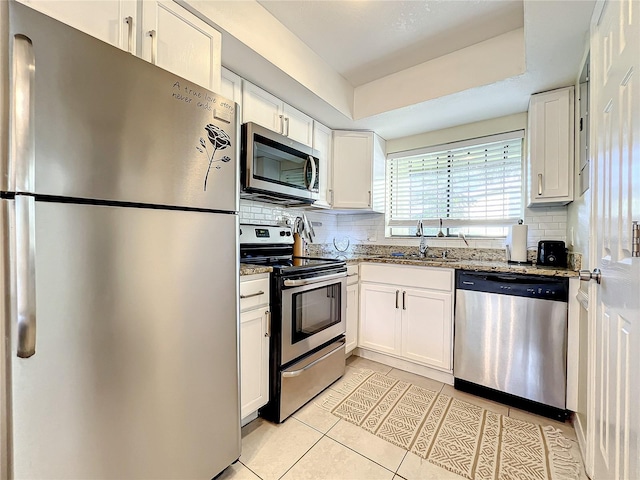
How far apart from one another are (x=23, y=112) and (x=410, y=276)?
2348mm

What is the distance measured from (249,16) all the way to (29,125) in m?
1.40

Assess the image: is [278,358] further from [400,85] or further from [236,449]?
[400,85]

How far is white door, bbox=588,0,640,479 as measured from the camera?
0.79m

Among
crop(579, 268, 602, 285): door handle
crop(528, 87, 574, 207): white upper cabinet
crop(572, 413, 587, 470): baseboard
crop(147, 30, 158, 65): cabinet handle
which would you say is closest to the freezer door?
crop(147, 30, 158, 65): cabinet handle

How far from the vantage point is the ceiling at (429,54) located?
1.71 metres

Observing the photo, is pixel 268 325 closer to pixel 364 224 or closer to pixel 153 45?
pixel 153 45

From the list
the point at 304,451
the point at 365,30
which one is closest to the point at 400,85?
the point at 365,30

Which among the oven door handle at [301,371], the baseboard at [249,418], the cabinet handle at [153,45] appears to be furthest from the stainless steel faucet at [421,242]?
the cabinet handle at [153,45]

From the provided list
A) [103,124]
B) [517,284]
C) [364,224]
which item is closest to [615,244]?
[517,284]

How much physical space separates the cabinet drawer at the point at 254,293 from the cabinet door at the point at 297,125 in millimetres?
1275

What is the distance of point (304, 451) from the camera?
1.56m

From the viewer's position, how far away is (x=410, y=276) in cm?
242

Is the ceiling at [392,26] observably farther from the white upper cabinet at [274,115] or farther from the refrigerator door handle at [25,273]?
the refrigerator door handle at [25,273]

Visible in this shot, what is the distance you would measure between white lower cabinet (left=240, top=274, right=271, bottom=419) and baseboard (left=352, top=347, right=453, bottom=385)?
Answer: 126 cm
